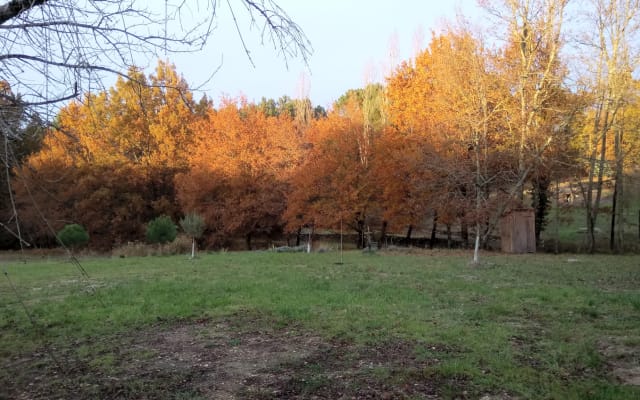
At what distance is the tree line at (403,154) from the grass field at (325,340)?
4.30 metres

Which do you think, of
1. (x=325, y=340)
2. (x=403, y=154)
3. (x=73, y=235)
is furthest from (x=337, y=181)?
(x=325, y=340)

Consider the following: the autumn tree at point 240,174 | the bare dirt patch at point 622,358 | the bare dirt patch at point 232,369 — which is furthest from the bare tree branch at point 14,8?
the autumn tree at point 240,174

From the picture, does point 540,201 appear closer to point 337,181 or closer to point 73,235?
point 337,181

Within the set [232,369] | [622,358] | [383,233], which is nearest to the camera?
[232,369]

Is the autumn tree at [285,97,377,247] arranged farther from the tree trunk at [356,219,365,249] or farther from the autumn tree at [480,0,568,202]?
the autumn tree at [480,0,568,202]

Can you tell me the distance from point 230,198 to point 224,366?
22212mm

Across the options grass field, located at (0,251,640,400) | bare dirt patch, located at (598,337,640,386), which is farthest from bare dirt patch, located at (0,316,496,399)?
bare dirt patch, located at (598,337,640,386)

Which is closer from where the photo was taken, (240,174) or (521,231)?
(521,231)

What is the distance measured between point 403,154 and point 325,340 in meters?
16.5

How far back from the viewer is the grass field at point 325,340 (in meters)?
3.82

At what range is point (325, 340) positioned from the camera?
5.11 m

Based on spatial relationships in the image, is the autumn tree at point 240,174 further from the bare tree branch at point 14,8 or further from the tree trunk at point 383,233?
the bare tree branch at point 14,8

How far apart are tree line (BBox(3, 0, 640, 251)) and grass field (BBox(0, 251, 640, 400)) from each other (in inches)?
169

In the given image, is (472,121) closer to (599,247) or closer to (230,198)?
(599,247)
